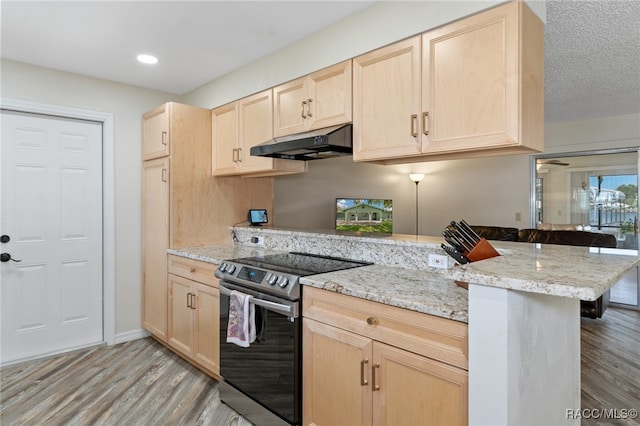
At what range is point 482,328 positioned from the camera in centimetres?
117

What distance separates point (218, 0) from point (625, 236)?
5445 millimetres

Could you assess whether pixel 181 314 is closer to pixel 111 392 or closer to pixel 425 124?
pixel 111 392

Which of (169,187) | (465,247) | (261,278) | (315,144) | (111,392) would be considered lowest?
(111,392)

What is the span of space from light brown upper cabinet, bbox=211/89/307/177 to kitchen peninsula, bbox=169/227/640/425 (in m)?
1.25

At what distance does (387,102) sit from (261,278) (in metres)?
1.17

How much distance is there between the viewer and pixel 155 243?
10.7 feet

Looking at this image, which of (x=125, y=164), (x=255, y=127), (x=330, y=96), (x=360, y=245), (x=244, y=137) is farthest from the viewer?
(x=125, y=164)

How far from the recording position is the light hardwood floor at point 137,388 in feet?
7.31

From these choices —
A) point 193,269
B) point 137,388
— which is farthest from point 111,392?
point 193,269

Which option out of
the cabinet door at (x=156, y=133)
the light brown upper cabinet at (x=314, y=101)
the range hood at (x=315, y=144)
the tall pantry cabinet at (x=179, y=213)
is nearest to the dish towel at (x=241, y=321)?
the tall pantry cabinet at (x=179, y=213)

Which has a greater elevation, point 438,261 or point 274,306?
point 438,261

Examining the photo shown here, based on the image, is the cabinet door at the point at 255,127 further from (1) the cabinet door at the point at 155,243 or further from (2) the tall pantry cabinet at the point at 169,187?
(1) the cabinet door at the point at 155,243

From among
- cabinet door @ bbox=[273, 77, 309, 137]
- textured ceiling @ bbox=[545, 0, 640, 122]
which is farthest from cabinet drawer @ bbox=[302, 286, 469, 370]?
textured ceiling @ bbox=[545, 0, 640, 122]

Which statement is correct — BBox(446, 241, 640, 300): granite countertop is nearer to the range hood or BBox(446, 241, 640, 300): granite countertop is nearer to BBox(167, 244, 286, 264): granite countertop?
the range hood
